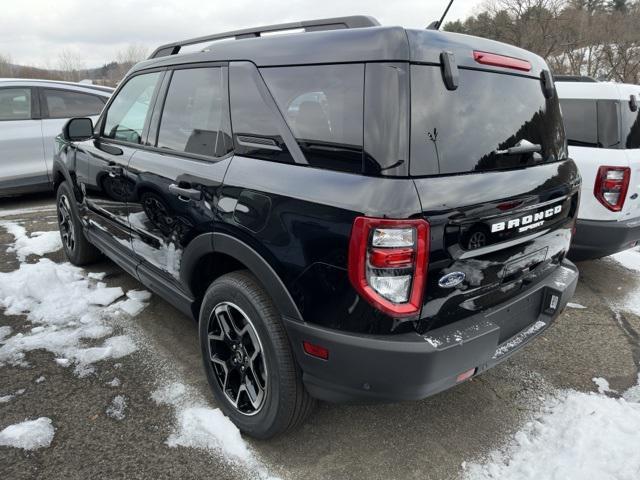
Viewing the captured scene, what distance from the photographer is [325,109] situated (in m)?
1.84

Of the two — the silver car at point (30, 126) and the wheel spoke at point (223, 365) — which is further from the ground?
the silver car at point (30, 126)

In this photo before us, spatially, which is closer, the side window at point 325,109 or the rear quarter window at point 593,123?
the side window at point 325,109

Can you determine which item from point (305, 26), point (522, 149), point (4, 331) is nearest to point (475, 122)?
point (522, 149)

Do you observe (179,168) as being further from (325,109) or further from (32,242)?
(32,242)

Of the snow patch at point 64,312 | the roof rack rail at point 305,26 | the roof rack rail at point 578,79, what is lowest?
the snow patch at point 64,312

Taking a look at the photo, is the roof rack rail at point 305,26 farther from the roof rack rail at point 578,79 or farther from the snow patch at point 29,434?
the roof rack rail at point 578,79

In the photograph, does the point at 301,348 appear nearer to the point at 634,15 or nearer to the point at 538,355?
the point at 538,355

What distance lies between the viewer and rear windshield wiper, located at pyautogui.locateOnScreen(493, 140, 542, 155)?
2010mm

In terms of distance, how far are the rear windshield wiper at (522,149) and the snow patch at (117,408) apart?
2263 millimetres

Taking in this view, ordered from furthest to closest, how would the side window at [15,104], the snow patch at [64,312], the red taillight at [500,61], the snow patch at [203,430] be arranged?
the side window at [15,104]
the snow patch at [64,312]
the snow patch at [203,430]
the red taillight at [500,61]

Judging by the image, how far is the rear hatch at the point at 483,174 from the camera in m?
1.71

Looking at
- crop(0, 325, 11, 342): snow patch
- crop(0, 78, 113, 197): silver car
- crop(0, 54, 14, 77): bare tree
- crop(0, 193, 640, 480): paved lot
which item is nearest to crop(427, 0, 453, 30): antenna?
crop(0, 193, 640, 480): paved lot

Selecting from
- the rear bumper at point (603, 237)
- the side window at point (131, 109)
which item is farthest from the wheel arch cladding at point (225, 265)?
the rear bumper at point (603, 237)

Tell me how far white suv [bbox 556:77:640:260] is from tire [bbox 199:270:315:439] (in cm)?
294
